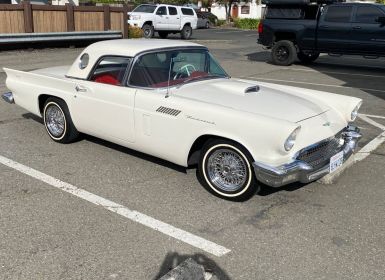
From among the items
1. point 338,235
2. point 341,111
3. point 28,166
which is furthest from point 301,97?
point 28,166

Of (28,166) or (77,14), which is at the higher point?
(77,14)

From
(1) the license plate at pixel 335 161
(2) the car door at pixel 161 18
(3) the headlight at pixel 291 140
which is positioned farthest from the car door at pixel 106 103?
(2) the car door at pixel 161 18

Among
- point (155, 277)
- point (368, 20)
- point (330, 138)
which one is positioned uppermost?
point (368, 20)

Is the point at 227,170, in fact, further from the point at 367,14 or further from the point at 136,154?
the point at 367,14

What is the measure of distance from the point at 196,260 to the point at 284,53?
1227cm

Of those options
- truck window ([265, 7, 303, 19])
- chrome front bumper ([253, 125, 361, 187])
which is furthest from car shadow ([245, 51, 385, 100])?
chrome front bumper ([253, 125, 361, 187])

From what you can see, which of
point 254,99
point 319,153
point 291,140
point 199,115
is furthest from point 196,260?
point 254,99

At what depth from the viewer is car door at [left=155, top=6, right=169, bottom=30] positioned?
23000 mm

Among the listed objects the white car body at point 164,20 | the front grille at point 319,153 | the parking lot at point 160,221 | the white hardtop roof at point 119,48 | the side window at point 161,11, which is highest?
the side window at point 161,11

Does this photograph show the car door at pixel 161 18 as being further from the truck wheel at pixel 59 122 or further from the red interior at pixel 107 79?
the red interior at pixel 107 79

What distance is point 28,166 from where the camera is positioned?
4.96 metres

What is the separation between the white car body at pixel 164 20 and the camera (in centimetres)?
2234

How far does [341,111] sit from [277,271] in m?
2.42

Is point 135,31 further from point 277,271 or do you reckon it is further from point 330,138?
point 277,271
